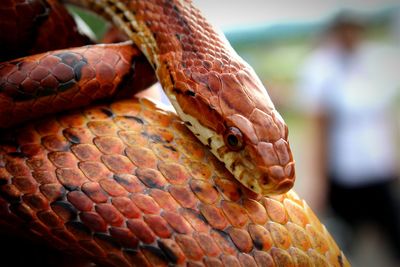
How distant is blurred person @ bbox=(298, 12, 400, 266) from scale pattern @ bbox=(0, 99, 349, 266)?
8.24ft

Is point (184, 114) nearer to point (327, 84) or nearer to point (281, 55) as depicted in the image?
point (327, 84)

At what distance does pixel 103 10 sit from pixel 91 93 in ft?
1.41

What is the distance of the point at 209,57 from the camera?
3.74 feet

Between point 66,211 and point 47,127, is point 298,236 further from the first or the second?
point 47,127

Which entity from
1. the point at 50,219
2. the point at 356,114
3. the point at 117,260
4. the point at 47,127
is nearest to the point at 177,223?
the point at 117,260

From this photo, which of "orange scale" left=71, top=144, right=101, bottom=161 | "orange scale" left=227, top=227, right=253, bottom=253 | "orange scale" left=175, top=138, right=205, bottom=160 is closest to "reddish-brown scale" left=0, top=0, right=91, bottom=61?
"orange scale" left=71, top=144, right=101, bottom=161

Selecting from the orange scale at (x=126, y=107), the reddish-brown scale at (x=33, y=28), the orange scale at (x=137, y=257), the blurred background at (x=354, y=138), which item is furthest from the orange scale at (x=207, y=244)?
the blurred background at (x=354, y=138)

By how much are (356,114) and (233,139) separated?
8.36 ft

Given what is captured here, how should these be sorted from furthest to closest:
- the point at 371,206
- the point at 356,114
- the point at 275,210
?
the point at 371,206, the point at 356,114, the point at 275,210

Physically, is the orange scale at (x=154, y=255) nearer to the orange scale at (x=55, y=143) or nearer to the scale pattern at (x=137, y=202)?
the scale pattern at (x=137, y=202)

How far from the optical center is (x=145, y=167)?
3.20ft

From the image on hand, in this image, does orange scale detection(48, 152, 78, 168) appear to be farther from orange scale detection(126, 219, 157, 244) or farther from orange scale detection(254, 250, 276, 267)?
orange scale detection(254, 250, 276, 267)

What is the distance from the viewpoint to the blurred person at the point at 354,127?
11.2ft

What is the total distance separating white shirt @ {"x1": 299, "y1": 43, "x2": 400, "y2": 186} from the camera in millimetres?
3396
